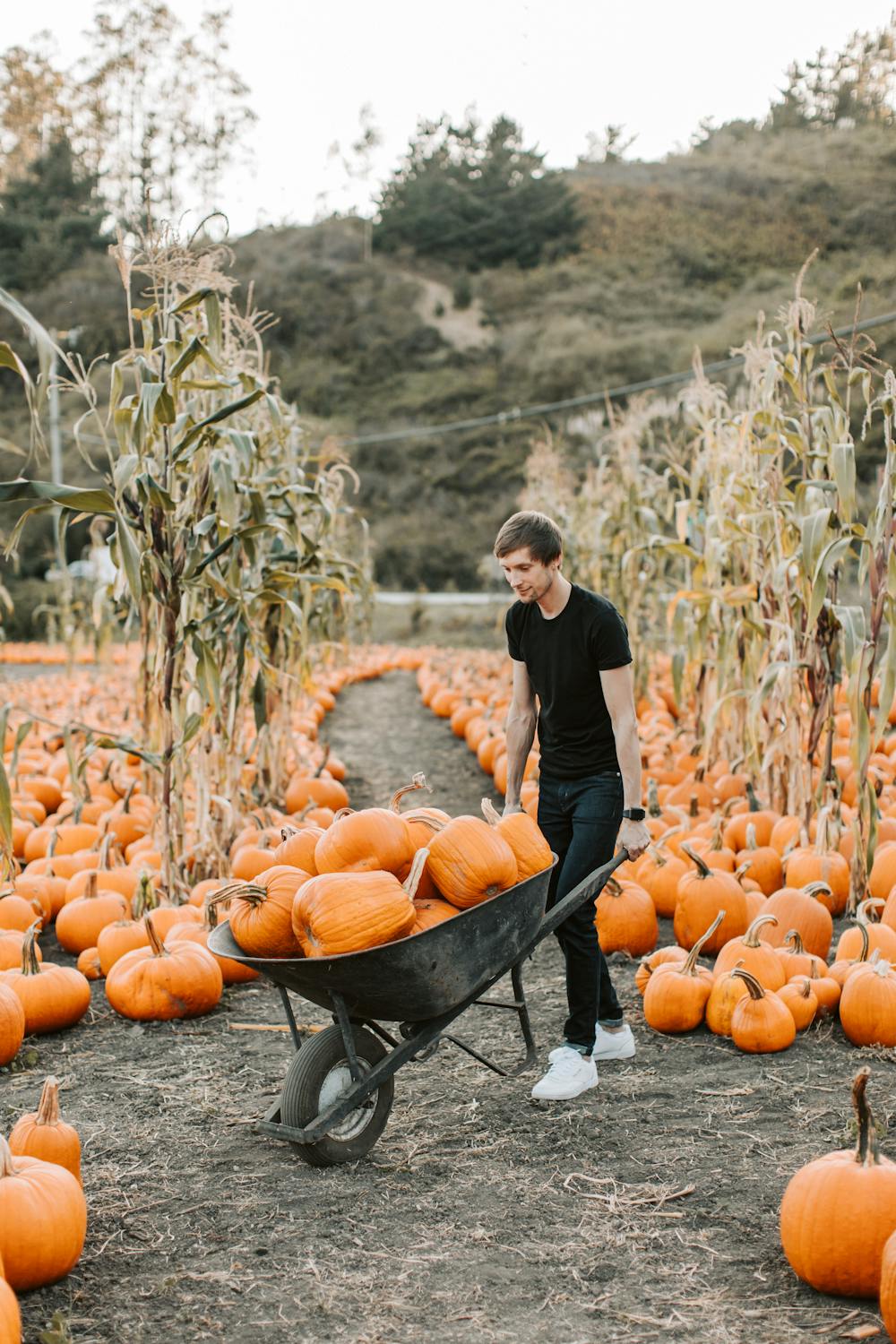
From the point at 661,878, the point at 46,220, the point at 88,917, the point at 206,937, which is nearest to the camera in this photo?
the point at 206,937

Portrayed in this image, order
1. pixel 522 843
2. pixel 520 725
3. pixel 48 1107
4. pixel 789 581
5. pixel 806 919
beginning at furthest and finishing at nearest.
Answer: pixel 789 581, pixel 806 919, pixel 520 725, pixel 522 843, pixel 48 1107

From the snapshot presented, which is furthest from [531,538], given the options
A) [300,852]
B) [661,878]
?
[661,878]

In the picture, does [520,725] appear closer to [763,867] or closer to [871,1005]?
[871,1005]

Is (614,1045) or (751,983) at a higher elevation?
(751,983)

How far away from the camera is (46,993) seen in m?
3.79

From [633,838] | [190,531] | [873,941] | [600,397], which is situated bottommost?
[873,941]

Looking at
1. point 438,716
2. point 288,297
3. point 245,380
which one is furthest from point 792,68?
point 245,380

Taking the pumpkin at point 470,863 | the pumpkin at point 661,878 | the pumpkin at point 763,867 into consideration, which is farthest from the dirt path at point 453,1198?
the pumpkin at point 763,867

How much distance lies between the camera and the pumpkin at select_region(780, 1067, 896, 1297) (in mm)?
2223

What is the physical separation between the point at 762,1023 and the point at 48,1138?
2.19m

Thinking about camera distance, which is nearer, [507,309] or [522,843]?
[522,843]

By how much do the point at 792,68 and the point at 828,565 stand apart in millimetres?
80374

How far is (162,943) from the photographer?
13.4 feet

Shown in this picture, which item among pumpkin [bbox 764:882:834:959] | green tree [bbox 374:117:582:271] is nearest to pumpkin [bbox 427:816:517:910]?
pumpkin [bbox 764:882:834:959]
